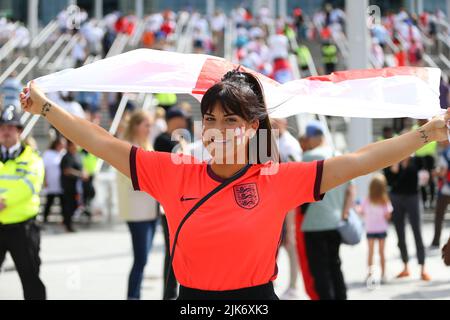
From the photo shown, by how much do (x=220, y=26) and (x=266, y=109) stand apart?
84.6 feet

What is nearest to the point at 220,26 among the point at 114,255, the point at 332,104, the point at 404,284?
the point at 114,255

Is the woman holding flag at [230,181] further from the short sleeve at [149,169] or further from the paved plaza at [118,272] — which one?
the paved plaza at [118,272]

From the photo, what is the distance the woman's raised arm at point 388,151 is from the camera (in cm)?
323

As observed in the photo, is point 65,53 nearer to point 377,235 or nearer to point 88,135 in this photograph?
point 377,235

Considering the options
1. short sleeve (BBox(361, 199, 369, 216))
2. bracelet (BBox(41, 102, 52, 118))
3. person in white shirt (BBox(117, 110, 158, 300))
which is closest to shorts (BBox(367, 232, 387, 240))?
short sleeve (BBox(361, 199, 369, 216))

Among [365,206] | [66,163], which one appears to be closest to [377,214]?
[365,206]

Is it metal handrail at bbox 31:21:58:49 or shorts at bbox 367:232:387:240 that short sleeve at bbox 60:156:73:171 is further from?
metal handrail at bbox 31:21:58:49

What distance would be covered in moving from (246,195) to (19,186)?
136 inches

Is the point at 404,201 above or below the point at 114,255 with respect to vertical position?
above

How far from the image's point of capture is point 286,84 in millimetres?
3955

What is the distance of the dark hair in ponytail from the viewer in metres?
3.32

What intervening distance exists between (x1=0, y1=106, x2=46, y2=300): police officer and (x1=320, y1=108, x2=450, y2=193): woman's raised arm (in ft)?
12.1
